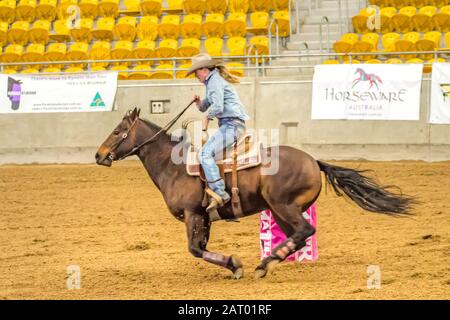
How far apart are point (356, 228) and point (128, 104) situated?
8661 mm

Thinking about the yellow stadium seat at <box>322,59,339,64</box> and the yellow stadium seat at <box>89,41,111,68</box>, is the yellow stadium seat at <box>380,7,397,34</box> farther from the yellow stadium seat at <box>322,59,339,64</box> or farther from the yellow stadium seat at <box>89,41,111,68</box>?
the yellow stadium seat at <box>89,41,111,68</box>

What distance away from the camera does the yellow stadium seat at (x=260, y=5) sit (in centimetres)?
2233

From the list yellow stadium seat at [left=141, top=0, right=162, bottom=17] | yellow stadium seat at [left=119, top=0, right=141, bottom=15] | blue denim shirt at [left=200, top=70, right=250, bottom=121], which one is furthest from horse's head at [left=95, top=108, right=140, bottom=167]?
yellow stadium seat at [left=119, top=0, right=141, bottom=15]

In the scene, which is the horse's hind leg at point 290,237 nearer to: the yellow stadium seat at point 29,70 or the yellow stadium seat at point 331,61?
the yellow stadium seat at point 331,61

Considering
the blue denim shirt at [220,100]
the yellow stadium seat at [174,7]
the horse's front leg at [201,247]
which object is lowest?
the horse's front leg at [201,247]

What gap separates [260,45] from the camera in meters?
20.7

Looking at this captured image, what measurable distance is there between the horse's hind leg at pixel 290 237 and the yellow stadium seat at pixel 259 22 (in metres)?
13.1

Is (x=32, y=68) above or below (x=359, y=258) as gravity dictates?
above

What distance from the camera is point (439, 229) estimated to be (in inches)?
470

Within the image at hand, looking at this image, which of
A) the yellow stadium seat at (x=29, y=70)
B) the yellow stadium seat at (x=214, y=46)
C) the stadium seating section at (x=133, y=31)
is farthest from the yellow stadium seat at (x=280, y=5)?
the yellow stadium seat at (x=29, y=70)

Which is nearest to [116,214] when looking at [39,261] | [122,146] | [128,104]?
[39,261]

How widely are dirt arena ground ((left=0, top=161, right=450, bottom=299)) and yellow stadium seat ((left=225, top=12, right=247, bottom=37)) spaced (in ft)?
18.3

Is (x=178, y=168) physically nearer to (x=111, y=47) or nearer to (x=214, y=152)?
(x=214, y=152)

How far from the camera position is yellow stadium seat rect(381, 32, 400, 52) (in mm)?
19917
